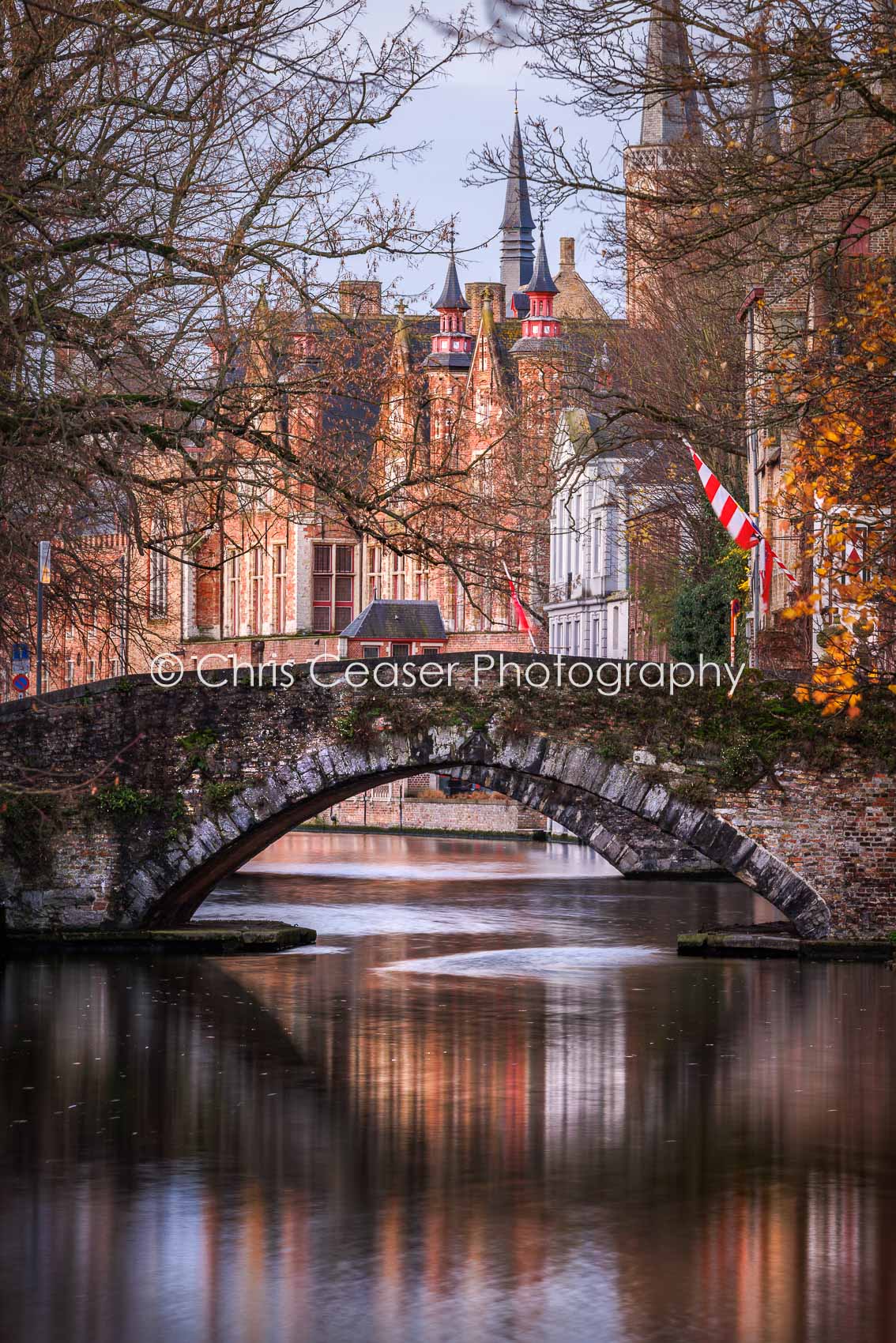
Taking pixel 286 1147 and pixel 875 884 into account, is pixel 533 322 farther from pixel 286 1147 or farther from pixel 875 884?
pixel 286 1147

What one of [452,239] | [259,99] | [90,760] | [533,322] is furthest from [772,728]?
[533,322]

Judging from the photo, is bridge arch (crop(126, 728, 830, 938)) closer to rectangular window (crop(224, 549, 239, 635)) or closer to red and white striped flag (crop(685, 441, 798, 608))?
red and white striped flag (crop(685, 441, 798, 608))

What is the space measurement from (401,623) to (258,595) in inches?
588

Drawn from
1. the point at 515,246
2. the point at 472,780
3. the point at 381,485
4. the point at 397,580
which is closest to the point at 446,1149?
the point at 381,485

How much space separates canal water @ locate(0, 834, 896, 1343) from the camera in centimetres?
841

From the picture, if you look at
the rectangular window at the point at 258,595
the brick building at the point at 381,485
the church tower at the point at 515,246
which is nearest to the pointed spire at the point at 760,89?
the brick building at the point at 381,485

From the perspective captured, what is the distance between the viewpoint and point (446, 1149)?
11.7 meters

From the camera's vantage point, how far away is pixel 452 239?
42.7 ft

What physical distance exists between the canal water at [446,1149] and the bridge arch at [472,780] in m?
0.77

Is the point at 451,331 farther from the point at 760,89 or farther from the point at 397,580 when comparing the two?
the point at 760,89

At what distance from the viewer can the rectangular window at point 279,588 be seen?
219 feet

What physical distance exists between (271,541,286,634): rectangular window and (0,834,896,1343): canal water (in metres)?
45.1

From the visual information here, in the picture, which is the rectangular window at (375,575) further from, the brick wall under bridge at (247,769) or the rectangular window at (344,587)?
the brick wall under bridge at (247,769)

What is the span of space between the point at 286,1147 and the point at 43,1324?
12.4 ft
